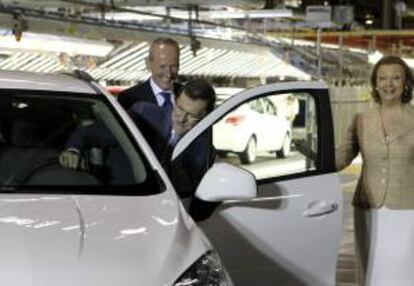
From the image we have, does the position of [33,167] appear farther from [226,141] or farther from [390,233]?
[226,141]

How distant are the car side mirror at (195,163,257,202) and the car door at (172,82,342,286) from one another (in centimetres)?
47

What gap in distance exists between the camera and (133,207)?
136 inches

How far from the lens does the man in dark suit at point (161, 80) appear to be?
4895 millimetres

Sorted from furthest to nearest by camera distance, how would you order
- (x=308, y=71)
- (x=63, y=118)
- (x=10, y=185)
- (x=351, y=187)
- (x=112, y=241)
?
(x=308, y=71), (x=351, y=187), (x=63, y=118), (x=10, y=185), (x=112, y=241)

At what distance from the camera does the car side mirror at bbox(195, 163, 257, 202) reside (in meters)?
3.85

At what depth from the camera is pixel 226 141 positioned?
636cm

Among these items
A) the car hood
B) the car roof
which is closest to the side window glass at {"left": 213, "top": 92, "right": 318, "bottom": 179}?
the car roof

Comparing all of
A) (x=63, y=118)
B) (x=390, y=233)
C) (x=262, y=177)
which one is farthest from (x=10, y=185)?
(x=390, y=233)

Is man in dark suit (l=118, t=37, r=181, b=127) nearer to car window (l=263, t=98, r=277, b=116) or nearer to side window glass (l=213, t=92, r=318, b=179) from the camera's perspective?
side window glass (l=213, t=92, r=318, b=179)

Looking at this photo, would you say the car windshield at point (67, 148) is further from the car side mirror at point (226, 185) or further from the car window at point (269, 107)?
the car window at point (269, 107)

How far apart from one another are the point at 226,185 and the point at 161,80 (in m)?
1.21

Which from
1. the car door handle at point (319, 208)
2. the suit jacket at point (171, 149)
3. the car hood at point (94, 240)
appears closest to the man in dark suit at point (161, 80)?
the suit jacket at point (171, 149)

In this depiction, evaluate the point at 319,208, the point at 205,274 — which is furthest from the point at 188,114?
the point at 205,274

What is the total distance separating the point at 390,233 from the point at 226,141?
1.67m
